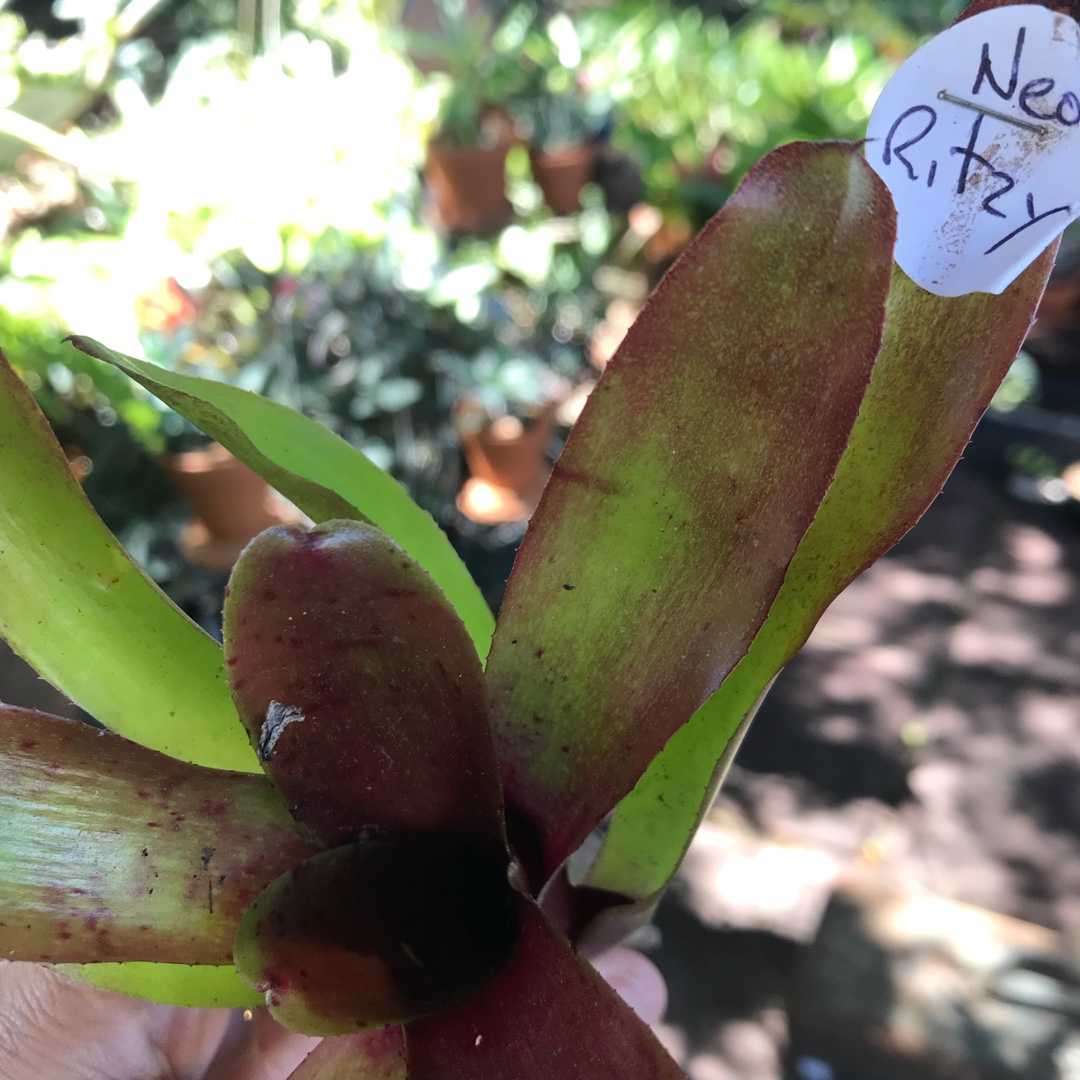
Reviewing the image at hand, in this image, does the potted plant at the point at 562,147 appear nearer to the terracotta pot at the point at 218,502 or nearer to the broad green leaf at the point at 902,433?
the terracotta pot at the point at 218,502

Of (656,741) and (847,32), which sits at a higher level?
(847,32)

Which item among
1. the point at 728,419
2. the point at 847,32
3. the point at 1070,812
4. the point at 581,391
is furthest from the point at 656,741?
the point at 847,32

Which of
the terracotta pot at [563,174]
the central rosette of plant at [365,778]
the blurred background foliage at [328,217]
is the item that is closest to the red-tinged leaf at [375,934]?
the central rosette of plant at [365,778]

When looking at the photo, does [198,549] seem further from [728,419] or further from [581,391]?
[728,419]

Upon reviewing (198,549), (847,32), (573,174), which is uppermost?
(847,32)

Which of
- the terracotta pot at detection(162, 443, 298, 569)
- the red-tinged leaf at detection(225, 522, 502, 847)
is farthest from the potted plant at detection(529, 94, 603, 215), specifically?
Answer: the red-tinged leaf at detection(225, 522, 502, 847)

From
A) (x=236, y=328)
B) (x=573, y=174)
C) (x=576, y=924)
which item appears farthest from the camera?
(x=573, y=174)
